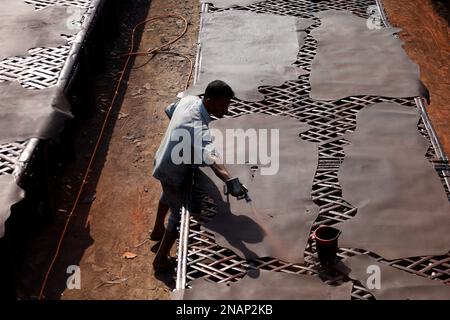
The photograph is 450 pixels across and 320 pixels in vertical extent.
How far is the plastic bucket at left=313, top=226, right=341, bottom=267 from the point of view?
4973 mm

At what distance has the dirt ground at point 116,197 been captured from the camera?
6.74 metres

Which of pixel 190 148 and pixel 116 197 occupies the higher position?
pixel 190 148

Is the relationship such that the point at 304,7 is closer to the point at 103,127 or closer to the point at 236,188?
the point at 103,127

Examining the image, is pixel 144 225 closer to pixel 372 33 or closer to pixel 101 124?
pixel 101 124

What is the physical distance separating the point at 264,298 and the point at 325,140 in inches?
89.7

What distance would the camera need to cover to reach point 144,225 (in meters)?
7.47

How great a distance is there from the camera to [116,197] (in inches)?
312

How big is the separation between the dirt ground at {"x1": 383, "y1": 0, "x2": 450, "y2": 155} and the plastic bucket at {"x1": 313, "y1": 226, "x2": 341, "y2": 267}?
4.37m

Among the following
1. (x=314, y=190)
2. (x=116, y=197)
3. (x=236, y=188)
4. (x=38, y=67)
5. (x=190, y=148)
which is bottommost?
(x=116, y=197)

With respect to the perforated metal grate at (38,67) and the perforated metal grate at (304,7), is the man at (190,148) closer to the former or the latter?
the perforated metal grate at (38,67)

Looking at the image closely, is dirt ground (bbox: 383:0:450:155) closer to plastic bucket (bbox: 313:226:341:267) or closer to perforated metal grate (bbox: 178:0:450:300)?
perforated metal grate (bbox: 178:0:450:300)

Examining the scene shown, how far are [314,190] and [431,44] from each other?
6.63m

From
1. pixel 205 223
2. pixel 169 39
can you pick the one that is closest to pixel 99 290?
pixel 205 223

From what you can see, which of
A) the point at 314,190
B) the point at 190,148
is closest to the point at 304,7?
the point at 314,190
